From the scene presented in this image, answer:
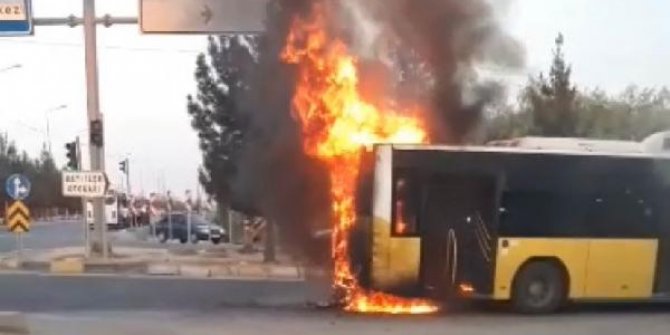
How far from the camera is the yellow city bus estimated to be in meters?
15.7

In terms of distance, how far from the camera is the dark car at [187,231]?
50500 millimetres

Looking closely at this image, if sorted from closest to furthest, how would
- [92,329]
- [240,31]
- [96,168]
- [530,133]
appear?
[92,329], [240,31], [96,168], [530,133]

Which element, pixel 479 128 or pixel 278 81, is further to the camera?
pixel 479 128

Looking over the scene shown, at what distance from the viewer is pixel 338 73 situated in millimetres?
16531

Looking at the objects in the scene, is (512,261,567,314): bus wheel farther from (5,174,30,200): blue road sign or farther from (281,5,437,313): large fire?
(5,174,30,200): blue road sign

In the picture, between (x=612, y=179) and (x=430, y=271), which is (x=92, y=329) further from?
(x=612, y=179)

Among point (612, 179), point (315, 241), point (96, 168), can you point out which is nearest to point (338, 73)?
point (315, 241)

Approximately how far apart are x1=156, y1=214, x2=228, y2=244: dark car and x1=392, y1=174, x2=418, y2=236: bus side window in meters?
33.7

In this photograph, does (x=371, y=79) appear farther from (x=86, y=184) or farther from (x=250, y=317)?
(x=86, y=184)

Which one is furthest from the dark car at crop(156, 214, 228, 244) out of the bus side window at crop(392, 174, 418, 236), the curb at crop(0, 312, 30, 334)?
the curb at crop(0, 312, 30, 334)

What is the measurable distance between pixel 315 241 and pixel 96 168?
511 inches

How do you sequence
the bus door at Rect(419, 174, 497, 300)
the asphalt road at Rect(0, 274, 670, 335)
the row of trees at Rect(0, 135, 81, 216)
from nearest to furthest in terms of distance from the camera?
the asphalt road at Rect(0, 274, 670, 335) → the bus door at Rect(419, 174, 497, 300) → the row of trees at Rect(0, 135, 81, 216)

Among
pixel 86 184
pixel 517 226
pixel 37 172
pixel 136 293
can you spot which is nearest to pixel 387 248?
pixel 517 226

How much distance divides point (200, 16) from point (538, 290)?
980 cm
